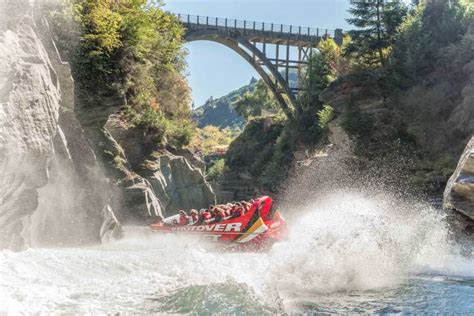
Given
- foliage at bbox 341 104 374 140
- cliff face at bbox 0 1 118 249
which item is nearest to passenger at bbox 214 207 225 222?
cliff face at bbox 0 1 118 249

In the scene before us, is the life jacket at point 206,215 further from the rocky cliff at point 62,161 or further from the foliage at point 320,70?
the foliage at point 320,70

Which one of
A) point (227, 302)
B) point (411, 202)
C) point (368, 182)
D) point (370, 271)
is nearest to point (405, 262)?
point (370, 271)

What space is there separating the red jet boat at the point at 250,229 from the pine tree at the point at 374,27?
21132mm

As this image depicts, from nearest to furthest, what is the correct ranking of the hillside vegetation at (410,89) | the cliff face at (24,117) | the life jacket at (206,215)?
the cliff face at (24,117), the life jacket at (206,215), the hillside vegetation at (410,89)

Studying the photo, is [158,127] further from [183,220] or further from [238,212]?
[238,212]

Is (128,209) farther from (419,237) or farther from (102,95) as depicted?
(419,237)

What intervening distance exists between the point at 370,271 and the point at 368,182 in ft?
57.3

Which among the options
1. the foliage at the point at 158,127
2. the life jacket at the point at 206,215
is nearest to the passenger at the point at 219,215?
the life jacket at the point at 206,215

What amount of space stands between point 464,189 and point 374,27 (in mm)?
21493

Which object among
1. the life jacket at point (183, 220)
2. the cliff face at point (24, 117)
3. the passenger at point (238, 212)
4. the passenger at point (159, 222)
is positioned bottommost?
the passenger at point (159, 222)

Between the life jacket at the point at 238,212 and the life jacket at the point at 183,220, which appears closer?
the life jacket at the point at 238,212

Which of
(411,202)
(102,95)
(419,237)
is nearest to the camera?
(419,237)

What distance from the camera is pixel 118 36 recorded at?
17656 mm

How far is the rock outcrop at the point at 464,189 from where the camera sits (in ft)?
45.4
